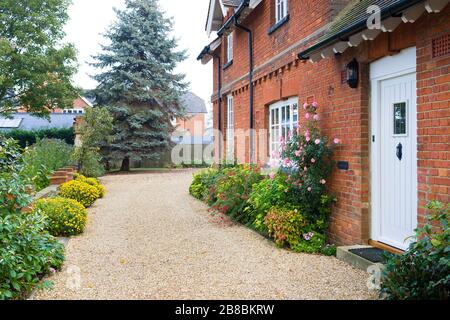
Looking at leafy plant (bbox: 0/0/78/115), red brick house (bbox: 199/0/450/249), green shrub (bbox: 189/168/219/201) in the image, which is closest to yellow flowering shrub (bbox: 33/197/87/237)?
red brick house (bbox: 199/0/450/249)

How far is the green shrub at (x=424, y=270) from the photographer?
3.84m

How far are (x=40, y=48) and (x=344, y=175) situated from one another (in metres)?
23.6

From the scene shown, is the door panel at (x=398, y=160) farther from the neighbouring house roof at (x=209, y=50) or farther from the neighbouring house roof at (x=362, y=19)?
the neighbouring house roof at (x=209, y=50)

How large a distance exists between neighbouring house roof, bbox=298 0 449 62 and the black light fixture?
0.24 metres

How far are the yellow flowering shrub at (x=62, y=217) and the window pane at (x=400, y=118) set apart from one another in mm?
5539

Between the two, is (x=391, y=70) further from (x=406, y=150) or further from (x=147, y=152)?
(x=147, y=152)

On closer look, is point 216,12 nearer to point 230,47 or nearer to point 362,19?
point 230,47

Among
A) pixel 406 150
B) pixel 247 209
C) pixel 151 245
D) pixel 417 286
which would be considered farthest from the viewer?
pixel 247 209

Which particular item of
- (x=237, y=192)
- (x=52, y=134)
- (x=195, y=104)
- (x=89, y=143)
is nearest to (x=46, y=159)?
(x=89, y=143)

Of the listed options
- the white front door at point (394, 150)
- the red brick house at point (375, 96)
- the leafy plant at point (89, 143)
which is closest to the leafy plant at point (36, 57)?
the leafy plant at point (89, 143)

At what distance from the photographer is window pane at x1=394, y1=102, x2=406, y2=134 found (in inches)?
221

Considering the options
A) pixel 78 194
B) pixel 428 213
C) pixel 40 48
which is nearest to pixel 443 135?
pixel 428 213

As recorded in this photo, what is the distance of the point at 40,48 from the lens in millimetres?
25875
